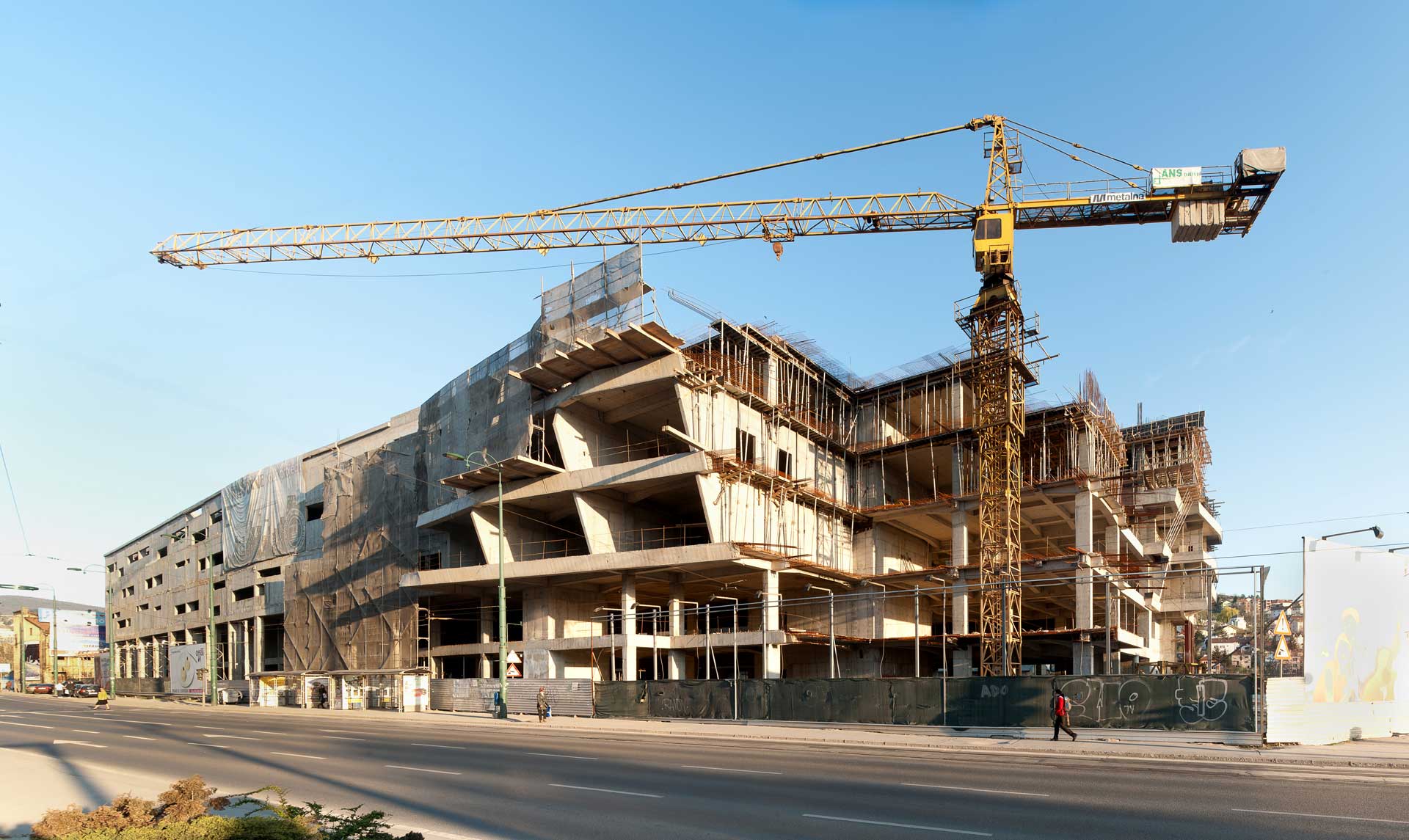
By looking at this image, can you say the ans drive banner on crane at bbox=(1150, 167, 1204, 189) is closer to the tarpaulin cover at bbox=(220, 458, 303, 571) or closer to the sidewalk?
the sidewalk

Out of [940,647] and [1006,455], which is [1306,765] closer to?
[1006,455]

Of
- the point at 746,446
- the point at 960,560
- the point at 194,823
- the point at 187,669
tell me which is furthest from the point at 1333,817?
the point at 187,669

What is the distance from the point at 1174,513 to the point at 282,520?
7468 cm

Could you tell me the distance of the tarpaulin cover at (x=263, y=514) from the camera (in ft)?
257

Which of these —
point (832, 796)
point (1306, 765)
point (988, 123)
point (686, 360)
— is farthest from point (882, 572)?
point (832, 796)

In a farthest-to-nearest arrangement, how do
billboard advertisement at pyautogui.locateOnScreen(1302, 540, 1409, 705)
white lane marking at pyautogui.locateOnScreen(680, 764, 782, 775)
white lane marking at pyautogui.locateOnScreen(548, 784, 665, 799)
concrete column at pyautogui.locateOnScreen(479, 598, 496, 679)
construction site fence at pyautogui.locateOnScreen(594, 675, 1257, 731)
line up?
1. concrete column at pyautogui.locateOnScreen(479, 598, 496, 679)
2. construction site fence at pyautogui.locateOnScreen(594, 675, 1257, 731)
3. billboard advertisement at pyautogui.locateOnScreen(1302, 540, 1409, 705)
4. white lane marking at pyautogui.locateOnScreen(680, 764, 782, 775)
5. white lane marking at pyautogui.locateOnScreen(548, 784, 665, 799)

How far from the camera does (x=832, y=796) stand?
15.0 m

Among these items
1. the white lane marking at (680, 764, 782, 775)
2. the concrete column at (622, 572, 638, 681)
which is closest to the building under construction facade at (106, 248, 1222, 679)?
the concrete column at (622, 572, 638, 681)

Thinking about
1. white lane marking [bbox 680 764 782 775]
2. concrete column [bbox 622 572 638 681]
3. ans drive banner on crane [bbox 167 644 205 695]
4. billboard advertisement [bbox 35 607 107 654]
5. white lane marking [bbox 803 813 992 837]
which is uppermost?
white lane marking [bbox 803 813 992 837]

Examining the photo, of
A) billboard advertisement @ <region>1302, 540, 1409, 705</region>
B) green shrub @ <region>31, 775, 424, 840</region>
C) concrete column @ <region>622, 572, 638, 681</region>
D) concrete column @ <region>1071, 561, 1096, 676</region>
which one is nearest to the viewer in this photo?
green shrub @ <region>31, 775, 424, 840</region>

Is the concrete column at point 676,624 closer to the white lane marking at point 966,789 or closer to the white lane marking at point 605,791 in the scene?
the white lane marking at point 605,791

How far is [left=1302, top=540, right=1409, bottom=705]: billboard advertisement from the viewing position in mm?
24219

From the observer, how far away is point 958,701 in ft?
102

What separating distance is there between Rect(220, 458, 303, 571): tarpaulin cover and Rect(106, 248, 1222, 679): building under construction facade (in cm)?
79
